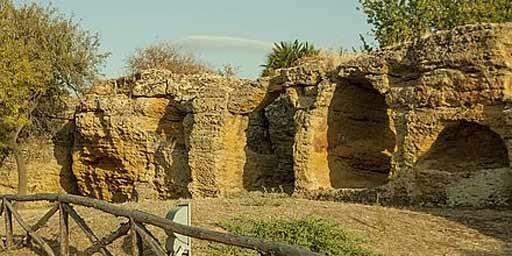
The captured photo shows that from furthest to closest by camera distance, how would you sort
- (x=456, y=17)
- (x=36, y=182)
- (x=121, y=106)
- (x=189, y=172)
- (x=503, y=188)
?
1. (x=456, y=17)
2. (x=36, y=182)
3. (x=121, y=106)
4. (x=189, y=172)
5. (x=503, y=188)

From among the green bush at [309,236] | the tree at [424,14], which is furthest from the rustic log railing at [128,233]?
the tree at [424,14]

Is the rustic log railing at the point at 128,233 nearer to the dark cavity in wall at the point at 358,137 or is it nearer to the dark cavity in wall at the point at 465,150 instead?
the dark cavity in wall at the point at 465,150

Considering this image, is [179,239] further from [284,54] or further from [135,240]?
[284,54]

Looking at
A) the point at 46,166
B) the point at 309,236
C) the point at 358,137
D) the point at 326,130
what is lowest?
the point at 46,166

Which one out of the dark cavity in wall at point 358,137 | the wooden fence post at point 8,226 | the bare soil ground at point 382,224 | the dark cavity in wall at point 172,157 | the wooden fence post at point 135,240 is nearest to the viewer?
the wooden fence post at point 135,240

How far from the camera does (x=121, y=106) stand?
2297 centimetres

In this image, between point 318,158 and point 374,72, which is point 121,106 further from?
point 374,72

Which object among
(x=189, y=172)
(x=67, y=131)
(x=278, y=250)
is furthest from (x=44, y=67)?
(x=278, y=250)

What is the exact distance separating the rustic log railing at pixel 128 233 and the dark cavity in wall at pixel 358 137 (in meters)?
8.08

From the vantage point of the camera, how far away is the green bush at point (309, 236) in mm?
9352

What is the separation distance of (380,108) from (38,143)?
12650 millimetres

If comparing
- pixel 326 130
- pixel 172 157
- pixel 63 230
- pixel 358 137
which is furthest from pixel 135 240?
pixel 172 157

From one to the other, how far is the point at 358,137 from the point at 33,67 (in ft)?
35.6

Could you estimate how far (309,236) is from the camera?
9578 mm
